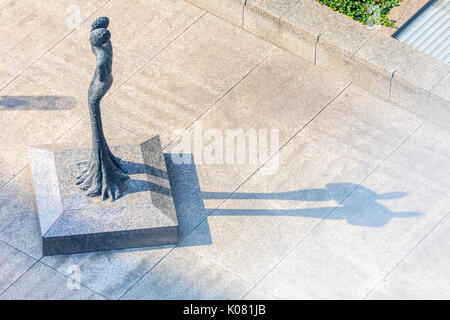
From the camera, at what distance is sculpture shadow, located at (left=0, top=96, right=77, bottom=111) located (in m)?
14.3

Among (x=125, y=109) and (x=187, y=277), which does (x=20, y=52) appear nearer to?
(x=125, y=109)

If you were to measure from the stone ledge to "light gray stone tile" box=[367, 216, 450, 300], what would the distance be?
87.6 inches

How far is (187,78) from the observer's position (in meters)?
14.6

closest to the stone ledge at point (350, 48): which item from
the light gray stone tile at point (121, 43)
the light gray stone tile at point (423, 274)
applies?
the light gray stone tile at point (121, 43)

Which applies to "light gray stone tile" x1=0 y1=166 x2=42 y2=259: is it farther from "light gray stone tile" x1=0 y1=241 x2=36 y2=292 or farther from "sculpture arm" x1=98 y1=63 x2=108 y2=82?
"sculpture arm" x1=98 y1=63 x2=108 y2=82

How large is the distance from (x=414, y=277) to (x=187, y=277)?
2.93 meters

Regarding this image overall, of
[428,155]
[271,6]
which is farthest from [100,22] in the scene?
[428,155]

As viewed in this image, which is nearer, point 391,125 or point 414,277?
point 414,277

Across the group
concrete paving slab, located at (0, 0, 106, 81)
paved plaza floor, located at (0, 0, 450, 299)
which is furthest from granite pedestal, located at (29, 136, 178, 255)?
concrete paving slab, located at (0, 0, 106, 81)

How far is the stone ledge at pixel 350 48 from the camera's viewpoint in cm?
1394

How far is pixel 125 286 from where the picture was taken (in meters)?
12.2

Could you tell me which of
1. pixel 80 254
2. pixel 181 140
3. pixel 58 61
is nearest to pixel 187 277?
pixel 80 254

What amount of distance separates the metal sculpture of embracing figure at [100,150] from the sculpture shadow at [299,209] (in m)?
0.98

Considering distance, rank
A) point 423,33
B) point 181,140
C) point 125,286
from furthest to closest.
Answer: point 423,33, point 181,140, point 125,286
